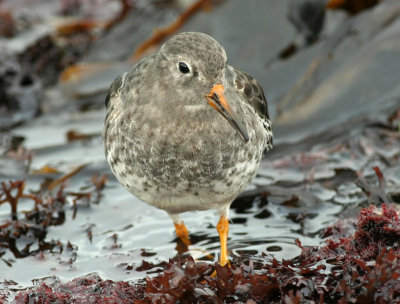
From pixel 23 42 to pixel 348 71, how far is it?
15.6ft

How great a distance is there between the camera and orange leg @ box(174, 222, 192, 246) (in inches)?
223

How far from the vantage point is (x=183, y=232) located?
5.69 m

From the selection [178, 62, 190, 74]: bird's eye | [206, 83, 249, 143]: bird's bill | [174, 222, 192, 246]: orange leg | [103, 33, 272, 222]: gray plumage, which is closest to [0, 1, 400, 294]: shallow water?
[174, 222, 192, 246]: orange leg

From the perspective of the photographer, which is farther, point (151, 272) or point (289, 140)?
point (289, 140)

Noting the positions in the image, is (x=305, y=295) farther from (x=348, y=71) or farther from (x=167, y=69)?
(x=348, y=71)

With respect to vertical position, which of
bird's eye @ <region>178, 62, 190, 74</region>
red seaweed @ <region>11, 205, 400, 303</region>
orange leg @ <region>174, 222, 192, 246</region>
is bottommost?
orange leg @ <region>174, 222, 192, 246</region>

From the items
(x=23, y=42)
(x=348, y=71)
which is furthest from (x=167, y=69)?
(x=23, y=42)

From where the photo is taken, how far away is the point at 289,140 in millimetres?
7426

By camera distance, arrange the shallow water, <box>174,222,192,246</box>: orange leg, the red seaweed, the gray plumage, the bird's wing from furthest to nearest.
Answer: <box>174,222,192,246</box>: orange leg
the shallow water
the bird's wing
the gray plumage
the red seaweed

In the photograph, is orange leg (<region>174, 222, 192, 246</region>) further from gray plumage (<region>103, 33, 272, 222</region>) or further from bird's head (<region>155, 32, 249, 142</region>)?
bird's head (<region>155, 32, 249, 142</region>)

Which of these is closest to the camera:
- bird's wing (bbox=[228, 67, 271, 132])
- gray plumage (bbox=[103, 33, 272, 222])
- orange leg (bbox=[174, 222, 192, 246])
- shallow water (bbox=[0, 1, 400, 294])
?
gray plumage (bbox=[103, 33, 272, 222])

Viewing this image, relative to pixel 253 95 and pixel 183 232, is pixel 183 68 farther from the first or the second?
pixel 183 232

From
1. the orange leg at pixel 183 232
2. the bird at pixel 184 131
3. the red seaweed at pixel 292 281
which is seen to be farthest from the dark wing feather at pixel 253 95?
the red seaweed at pixel 292 281

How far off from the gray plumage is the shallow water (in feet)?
2.40
